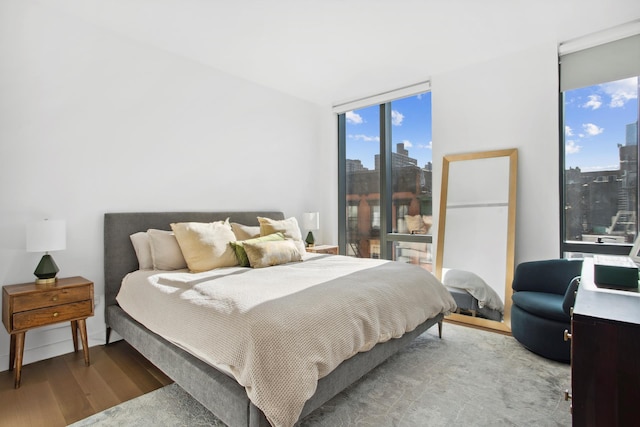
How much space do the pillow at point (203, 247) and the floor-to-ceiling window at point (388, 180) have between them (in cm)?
232

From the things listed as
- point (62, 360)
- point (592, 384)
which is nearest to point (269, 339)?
point (592, 384)

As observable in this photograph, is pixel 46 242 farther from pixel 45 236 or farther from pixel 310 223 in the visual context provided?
pixel 310 223

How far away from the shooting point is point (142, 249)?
2941 millimetres

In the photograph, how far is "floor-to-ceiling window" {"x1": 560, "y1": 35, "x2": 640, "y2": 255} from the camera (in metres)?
2.97

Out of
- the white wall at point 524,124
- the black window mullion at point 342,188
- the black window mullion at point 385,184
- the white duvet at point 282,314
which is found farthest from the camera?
the black window mullion at point 342,188

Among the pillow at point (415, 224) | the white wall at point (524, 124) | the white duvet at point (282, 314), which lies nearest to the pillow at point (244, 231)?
the white duvet at point (282, 314)

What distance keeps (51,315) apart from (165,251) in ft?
2.87

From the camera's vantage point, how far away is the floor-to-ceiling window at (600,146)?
9.75 ft

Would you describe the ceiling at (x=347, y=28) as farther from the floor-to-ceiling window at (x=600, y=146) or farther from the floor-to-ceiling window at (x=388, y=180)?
the floor-to-ceiling window at (x=388, y=180)

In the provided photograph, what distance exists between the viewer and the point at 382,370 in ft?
7.73

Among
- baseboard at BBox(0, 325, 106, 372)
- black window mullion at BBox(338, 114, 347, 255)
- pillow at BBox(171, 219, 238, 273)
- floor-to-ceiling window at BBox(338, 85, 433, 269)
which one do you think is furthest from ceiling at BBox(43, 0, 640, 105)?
baseboard at BBox(0, 325, 106, 372)

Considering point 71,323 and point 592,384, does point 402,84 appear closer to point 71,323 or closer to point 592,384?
point 592,384

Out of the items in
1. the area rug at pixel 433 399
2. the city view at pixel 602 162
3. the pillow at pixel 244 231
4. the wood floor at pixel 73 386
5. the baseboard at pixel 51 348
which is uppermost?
the city view at pixel 602 162

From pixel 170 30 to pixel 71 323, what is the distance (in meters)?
2.65
